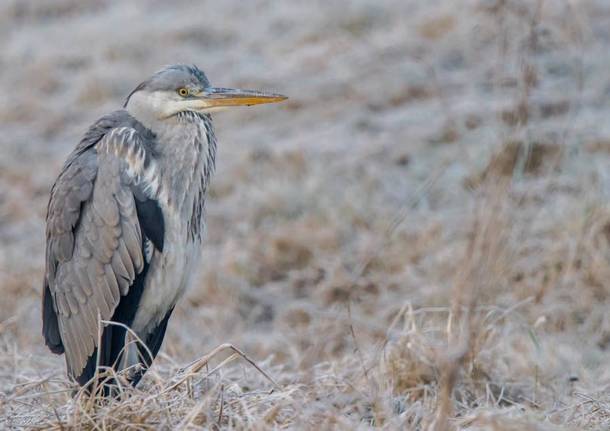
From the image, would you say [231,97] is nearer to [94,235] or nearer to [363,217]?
[94,235]

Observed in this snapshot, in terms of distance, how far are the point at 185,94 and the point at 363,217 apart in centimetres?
330

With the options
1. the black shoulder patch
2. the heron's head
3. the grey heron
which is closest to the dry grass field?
the grey heron

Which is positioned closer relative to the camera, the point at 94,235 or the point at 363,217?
the point at 94,235

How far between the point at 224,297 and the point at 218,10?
18.9ft

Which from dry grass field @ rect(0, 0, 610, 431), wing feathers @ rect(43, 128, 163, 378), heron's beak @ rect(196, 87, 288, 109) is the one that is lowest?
dry grass field @ rect(0, 0, 610, 431)

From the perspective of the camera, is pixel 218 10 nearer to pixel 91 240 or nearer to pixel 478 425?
pixel 91 240

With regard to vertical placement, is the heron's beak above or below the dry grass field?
above

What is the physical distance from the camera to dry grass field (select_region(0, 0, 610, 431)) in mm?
3357

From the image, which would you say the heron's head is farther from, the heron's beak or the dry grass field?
the dry grass field

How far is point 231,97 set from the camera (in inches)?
157

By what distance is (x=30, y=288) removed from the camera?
667cm

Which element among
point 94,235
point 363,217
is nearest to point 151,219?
point 94,235

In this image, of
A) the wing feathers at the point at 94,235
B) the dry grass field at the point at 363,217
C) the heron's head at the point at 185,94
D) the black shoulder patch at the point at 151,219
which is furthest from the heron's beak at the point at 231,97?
the dry grass field at the point at 363,217

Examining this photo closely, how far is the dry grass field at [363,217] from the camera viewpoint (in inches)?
132
